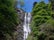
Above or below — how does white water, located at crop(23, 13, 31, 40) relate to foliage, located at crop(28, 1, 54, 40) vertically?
above

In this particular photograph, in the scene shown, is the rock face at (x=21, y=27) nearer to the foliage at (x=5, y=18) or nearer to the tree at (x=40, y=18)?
the tree at (x=40, y=18)

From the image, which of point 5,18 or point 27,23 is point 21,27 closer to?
point 27,23

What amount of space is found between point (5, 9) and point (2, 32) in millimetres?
1114

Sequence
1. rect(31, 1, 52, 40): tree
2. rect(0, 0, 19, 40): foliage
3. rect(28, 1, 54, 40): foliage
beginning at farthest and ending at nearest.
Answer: rect(31, 1, 52, 40): tree → rect(28, 1, 54, 40): foliage → rect(0, 0, 19, 40): foliage

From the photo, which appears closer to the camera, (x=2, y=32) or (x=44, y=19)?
(x=2, y=32)

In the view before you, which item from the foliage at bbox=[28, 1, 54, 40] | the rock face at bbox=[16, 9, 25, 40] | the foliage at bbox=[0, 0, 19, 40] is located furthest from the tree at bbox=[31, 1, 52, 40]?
the rock face at bbox=[16, 9, 25, 40]

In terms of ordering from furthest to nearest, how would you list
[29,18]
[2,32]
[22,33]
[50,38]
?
[29,18], [22,33], [50,38], [2,32]

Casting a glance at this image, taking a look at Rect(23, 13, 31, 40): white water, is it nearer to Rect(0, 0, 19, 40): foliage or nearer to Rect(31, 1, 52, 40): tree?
Rect(31, 1, 52, 40): tree

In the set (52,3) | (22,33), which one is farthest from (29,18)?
(52,3)

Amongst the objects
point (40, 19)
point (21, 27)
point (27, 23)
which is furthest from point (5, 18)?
point (27, 23)

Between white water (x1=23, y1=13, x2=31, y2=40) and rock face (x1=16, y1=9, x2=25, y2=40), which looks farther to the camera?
white water (x1=23, y1=13, x2=31, y2=40)

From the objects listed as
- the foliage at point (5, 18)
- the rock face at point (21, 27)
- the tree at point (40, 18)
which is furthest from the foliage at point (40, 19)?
the rock face at point (21, 27)

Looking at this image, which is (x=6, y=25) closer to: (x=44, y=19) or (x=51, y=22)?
(x=51, y=22)

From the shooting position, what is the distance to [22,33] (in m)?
16.4
